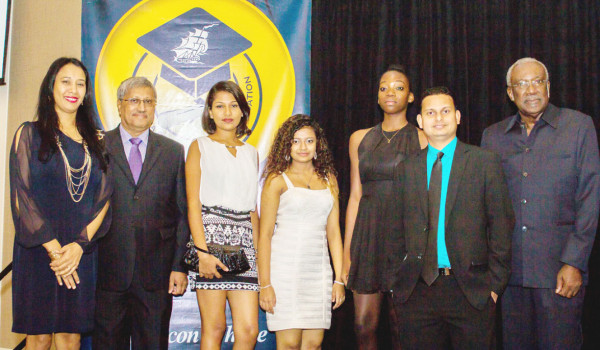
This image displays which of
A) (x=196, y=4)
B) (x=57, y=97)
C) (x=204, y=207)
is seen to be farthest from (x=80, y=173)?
(x=196, y=4)

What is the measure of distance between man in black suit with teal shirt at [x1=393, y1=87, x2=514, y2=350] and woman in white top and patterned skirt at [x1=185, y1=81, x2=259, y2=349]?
3.11ft

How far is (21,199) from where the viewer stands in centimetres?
246

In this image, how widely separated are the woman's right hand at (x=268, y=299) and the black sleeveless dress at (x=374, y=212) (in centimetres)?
47

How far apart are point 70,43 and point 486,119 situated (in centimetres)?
341

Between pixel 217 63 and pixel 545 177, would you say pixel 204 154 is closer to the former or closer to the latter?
pixel 217 63

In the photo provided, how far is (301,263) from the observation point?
2.94m

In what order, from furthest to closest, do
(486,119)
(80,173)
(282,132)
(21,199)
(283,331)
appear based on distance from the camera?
(486,119)
(282,132)
(283,331)
(80,173)
(21,199)

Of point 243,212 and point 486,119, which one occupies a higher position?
point 486,119

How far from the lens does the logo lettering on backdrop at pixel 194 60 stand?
3963mm

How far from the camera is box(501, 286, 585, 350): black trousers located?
2.60 metres

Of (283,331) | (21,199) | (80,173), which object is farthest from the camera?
(283,331)

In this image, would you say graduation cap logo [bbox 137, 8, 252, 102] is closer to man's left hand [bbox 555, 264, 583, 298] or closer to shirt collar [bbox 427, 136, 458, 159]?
shirt collar [bbox 427, 136, 458, 159]

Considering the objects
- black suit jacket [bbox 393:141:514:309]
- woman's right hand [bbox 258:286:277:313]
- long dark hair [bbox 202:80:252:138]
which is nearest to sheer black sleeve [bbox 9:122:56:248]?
long dark hair [bbox 202:80:252:138]

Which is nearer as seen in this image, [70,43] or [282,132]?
[282,132]
